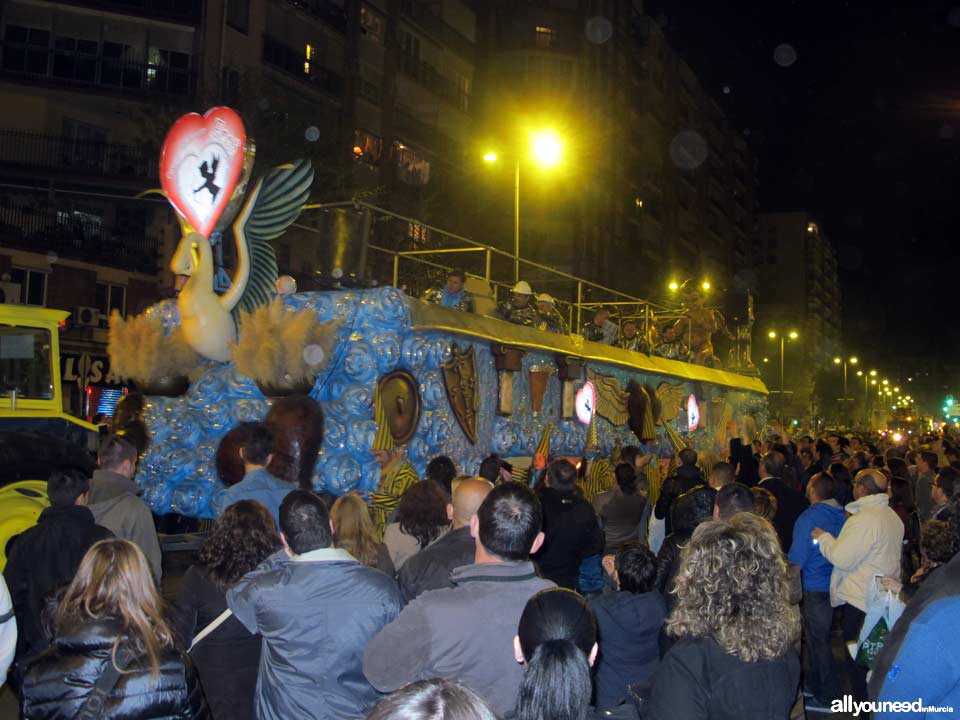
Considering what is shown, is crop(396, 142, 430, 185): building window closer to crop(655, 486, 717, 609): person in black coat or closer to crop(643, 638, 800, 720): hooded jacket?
crop(655, 486, 717, 609): person in black coat

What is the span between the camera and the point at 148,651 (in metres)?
3.41

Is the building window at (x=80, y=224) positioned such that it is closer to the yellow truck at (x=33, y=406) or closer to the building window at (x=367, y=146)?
the building window at (x=367, y=146)

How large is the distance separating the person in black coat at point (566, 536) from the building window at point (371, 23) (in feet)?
98.0

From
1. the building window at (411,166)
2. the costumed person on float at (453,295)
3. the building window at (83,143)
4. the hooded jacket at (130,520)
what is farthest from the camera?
the building window at (411,166)

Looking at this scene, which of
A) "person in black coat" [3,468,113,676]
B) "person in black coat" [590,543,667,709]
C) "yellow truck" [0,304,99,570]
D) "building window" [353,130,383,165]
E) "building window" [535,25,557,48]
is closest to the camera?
"person in black coat" [590,543,667,709]

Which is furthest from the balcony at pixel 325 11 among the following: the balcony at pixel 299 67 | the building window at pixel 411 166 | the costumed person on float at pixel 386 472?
the costumed person on float at pixel 386 472

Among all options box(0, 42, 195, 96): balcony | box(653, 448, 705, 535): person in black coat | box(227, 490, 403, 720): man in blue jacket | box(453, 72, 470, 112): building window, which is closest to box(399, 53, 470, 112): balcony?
→ box(453, 72, 470, 112): building window

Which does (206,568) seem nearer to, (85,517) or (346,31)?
(85,517)

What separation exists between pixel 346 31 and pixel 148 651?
3317 cm

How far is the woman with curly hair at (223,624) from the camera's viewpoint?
4.68 meters

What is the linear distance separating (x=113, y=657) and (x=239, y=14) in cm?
2943

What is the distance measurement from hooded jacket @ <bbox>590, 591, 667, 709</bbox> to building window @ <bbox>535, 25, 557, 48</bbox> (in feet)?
143

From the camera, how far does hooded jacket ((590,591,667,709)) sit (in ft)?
16.6

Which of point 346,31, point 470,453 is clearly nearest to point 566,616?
point 470,453
